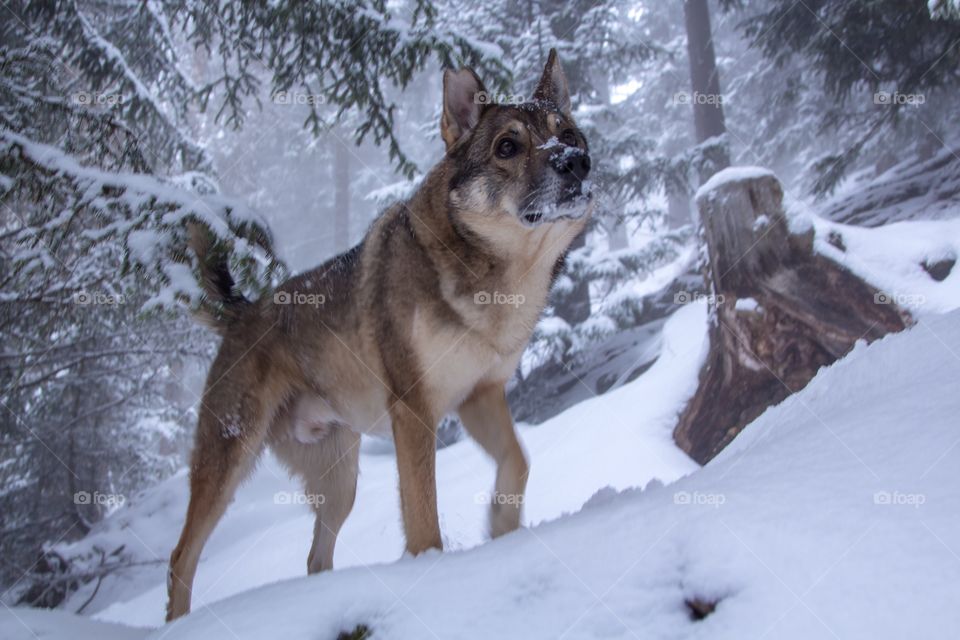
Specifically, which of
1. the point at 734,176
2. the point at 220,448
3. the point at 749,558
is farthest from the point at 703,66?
the point at 749,558

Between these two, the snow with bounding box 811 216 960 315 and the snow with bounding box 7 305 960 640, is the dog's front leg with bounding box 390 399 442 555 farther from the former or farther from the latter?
the snow with bounding box 811 216 960 315

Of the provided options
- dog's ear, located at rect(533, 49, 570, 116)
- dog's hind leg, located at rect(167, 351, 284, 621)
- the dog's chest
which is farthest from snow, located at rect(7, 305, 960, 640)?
dog's ear, located at rect(533, 49, 570, 116)

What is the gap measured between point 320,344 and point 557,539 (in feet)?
6.70

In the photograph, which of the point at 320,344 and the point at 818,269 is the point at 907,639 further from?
the point at 818,269

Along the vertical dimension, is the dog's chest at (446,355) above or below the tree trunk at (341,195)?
above

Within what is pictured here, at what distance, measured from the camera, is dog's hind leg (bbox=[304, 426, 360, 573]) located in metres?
4.18

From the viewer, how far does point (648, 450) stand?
24.2 feet
